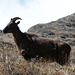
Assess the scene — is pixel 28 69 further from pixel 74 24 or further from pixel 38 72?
pixel 74 24

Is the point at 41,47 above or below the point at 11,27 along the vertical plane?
below

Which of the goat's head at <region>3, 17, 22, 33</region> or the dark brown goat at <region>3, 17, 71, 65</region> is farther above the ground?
the goat's head at <region>3, 17, 22, 33</region>

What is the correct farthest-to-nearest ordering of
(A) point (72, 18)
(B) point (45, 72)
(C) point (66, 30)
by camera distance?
(A) point (72, 18)
(C) point (66, 30)
(B) point (45, 72)

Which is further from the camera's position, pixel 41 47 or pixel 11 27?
pixel 11 27

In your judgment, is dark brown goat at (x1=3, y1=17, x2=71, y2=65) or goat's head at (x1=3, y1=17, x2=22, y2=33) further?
goat's head at (x1=3, y1=17, x2=22, y2=33)

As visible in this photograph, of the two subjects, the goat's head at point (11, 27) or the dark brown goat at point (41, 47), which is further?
the goat's head at point (11, 27)

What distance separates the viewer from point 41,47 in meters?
8.83

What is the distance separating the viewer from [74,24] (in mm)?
94000

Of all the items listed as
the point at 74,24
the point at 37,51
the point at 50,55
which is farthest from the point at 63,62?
the point at 74,24

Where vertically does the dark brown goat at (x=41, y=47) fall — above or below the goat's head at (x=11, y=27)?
below

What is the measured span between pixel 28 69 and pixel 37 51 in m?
3.79

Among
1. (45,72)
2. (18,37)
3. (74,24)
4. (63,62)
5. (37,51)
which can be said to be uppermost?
(45,72)

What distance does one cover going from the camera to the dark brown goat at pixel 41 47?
851cm

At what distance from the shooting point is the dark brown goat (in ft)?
27.9
